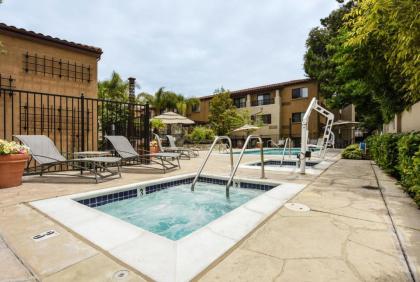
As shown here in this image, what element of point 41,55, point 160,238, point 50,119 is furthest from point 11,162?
point 41,55

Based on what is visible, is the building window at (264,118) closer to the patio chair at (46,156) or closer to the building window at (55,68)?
the building window at (55,68)

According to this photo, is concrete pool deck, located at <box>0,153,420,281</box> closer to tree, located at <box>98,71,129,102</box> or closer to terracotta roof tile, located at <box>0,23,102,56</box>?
terracotta roof tile, located at <box>0,23,102,56</box>

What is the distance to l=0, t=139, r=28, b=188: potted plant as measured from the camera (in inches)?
148

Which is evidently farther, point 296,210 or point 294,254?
point 296,210

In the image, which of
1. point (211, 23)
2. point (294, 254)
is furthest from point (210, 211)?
point (211, 23)

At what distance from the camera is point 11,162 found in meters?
3.83

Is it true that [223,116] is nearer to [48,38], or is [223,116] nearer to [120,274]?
[48,38]

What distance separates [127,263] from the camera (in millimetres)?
1576

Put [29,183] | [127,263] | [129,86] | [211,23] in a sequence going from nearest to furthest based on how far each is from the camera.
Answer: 1. [127,263]
2. [29,183]
3. [211,23]
4. [129,86]

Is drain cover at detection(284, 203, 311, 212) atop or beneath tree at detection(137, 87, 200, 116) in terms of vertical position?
beneath

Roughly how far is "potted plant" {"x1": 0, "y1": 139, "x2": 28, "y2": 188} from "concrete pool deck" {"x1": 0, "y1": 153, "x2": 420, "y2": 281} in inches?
42.3

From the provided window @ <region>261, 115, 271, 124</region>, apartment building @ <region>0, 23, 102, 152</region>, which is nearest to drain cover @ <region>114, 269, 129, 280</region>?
apartment building @ <region>0, 23, 102, 152</region>

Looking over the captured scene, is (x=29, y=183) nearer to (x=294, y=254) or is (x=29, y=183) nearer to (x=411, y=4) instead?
(x=294, y=254)

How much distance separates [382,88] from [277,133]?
67.0ft
